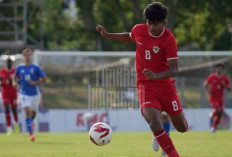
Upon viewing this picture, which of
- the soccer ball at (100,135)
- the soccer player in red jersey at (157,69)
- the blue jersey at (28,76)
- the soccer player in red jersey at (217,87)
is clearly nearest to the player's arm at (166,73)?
the soccer player in red jersey at (157,69)

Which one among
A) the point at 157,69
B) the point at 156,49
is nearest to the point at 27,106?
the point at 157,69

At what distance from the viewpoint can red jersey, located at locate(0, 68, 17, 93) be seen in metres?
20.5

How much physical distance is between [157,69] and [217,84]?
1158 cm

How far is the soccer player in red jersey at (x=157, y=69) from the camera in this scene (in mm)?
8789

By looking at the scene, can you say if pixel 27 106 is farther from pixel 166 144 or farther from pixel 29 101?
pixel 166 144

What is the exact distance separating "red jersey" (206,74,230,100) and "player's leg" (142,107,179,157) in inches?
453

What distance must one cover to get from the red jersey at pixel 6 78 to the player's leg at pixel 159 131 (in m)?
11.9

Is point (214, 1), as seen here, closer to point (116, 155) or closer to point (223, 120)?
point (223, 120)

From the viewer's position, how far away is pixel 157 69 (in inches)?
362

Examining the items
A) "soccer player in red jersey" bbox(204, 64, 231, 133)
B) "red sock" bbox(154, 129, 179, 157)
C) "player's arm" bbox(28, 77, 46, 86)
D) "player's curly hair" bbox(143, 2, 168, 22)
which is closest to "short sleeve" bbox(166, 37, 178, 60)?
"player's curly hair" bbox(143, 2, 168, 22)

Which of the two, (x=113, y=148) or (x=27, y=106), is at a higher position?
(x=27, y=106)

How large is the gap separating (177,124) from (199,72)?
1521 centimetres

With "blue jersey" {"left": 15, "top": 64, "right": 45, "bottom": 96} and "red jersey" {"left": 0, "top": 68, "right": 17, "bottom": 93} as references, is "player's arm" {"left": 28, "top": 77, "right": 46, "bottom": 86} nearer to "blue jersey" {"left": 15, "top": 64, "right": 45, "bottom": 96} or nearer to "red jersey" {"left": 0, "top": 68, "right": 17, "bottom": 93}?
"blue jersey" {"left": 15, "top": 64, "right": 45, "bottom": 96}

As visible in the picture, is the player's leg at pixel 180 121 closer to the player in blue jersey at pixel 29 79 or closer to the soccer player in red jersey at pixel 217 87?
the player in blue jersey at pixel 29 79
